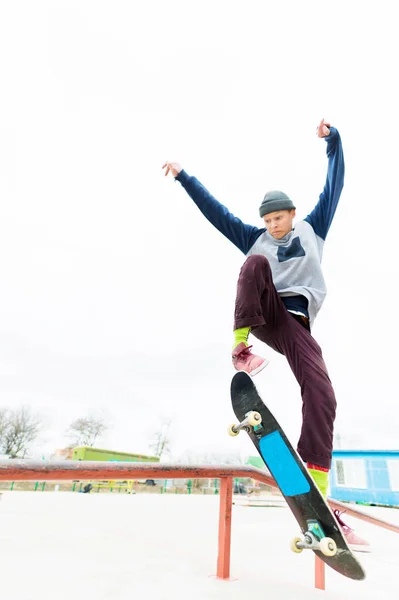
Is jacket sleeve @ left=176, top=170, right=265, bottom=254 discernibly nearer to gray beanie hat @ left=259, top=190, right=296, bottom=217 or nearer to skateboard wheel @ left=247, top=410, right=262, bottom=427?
gray beanie hat @ left=259, top=190, right=296, bottom=217

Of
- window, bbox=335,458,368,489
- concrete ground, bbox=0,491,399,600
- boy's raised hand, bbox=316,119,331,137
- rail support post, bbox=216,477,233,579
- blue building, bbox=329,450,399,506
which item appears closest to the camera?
concrete ground, bbox=0,491,399,600

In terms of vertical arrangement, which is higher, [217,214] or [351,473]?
[217,214]

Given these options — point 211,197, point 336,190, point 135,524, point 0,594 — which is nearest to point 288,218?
point 336,190

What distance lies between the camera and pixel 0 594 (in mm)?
2398

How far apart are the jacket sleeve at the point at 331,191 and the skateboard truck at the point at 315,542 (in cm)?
191

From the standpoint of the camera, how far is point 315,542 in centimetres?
160

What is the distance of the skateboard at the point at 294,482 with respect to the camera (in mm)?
1585

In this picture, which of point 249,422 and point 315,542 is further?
point 249,422

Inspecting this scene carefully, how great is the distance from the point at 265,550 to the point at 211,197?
17.1 feet

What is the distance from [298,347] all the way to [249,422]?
2.23ft

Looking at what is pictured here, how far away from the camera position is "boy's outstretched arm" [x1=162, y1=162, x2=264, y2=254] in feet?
9.24

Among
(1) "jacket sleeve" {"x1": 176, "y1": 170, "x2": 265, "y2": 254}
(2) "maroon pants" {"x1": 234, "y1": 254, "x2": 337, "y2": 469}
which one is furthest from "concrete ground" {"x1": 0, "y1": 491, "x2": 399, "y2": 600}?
(1) "jacket sleeve" {"x1": 176, "y1": 170, "x2": 265, "y2": 254}

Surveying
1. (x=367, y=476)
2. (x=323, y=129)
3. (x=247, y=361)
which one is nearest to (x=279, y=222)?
(x=323, y=129)

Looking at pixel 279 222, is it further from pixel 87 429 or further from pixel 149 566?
pixel 87 429
